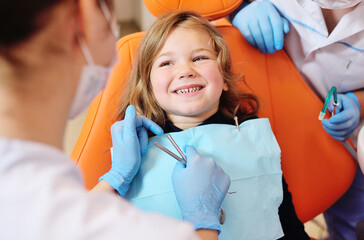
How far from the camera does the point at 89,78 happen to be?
2.00 feet

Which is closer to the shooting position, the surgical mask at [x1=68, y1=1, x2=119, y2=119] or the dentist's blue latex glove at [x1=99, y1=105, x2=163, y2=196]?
the surgical mask at [x1=68, y1=1, x2=119, y2=119]

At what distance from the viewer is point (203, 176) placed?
0.93 metres

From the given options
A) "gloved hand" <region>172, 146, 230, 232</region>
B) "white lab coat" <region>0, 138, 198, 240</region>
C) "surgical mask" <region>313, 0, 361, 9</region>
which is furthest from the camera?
"surgical mask" <region>313, 0, 361, 9</region>

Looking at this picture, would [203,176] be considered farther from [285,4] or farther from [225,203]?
[285,4]

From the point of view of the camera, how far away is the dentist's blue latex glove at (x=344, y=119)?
4.26 ft

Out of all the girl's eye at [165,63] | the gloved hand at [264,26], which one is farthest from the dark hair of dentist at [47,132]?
the gloved hand at [264,26]

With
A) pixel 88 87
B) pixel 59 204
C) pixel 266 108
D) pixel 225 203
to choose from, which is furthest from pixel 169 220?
pixel 266 108

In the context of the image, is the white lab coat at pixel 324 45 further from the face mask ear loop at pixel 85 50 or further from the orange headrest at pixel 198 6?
the face mask ear loop at pixel 85 50

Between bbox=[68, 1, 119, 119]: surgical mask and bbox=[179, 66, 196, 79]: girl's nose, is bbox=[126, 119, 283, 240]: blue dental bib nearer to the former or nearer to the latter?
bbox=[179, 66, 196, 79]: girl's nose

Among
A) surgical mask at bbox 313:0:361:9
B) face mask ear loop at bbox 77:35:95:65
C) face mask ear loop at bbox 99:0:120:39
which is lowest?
surgical mask at bbox 313:0:361:9

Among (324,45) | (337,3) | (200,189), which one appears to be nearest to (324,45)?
(324,45)

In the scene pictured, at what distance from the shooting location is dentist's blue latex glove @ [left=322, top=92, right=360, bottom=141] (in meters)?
1.30

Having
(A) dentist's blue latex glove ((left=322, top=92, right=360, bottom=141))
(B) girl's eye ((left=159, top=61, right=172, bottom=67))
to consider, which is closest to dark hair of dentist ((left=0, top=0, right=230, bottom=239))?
(B) girl's eye ((left=159, top=61, right=172, bottom=67))

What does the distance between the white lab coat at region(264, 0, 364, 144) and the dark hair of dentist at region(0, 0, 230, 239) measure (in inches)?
36.5
